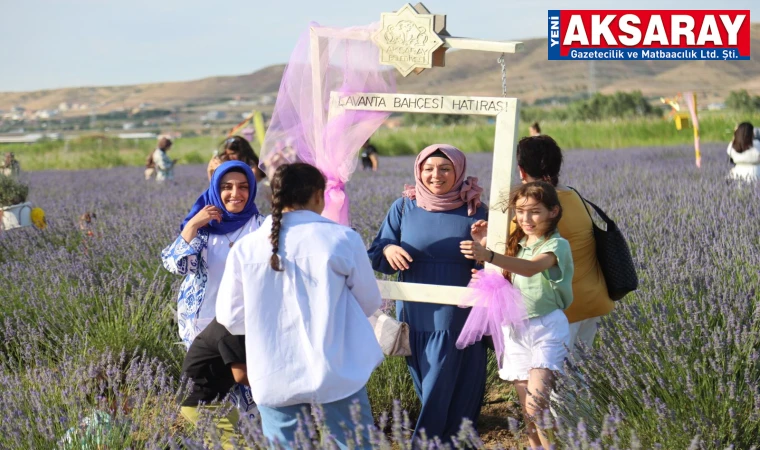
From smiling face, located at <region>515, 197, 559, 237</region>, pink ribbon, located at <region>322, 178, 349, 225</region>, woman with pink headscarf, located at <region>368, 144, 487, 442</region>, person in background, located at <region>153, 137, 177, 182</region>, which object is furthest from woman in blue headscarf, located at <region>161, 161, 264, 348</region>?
person in background, located at <region>153, 137, 177, 182</region>

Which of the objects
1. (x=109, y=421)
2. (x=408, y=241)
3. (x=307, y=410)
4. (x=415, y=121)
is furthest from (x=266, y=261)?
(x=415, y=121)

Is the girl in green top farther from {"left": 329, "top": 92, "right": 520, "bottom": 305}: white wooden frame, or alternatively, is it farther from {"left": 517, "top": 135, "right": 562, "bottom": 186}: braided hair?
{"left": 517, "top": 135, "right": 562, "bottom": 186}: braided hair

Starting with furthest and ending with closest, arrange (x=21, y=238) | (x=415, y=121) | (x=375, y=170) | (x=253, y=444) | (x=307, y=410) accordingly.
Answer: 1. (x=415, y=121)
2. (x=375, y=170)
3. (x=21, y=238)
4. (x=307, y=410)
5. (x=253, y=444)

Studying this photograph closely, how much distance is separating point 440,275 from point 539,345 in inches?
17.7

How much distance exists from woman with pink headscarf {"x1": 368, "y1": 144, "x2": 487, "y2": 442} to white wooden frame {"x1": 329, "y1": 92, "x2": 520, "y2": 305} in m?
0.15

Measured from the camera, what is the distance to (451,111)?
9.25 feet

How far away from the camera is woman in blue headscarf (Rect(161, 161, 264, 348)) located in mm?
3020

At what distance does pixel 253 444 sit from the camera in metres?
2.21

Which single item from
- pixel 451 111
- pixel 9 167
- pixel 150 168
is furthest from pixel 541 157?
pixel 150 168

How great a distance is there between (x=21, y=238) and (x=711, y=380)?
4555 mm

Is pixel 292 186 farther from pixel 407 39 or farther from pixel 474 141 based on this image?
pixel 474 141

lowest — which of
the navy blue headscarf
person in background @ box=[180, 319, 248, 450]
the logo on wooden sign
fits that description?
person in background @ box=[180, 319, 248, 450]

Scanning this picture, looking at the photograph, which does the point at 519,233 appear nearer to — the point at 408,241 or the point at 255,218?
the point at 408,241

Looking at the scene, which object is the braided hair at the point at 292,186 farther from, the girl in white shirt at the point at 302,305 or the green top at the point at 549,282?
the green top at the point at 549,282
